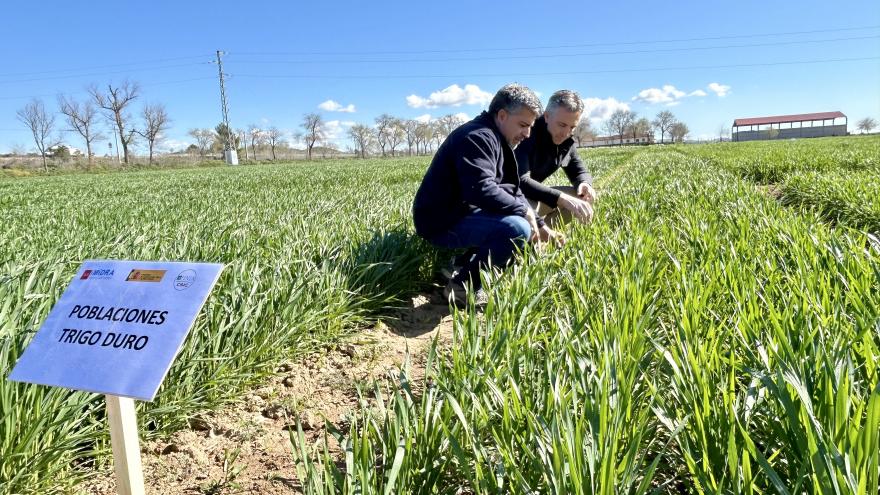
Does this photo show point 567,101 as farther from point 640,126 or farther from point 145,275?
point 640,126

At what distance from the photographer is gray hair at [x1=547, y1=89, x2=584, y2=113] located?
3.70 metres

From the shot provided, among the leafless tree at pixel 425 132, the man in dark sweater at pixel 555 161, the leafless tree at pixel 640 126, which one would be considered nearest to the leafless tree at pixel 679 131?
the leafless tree at pixel 640 126

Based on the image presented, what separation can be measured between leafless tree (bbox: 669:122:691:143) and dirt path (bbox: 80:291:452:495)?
3938 inches

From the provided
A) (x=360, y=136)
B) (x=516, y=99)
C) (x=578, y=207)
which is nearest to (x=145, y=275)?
(x=516, y=99)

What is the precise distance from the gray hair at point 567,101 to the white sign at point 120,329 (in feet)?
10.1

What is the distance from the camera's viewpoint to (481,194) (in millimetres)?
2977

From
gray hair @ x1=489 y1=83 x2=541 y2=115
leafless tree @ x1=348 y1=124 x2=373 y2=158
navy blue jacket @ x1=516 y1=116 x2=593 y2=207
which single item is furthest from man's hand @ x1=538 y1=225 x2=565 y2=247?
leafless tree @ x1=348 y1=124 x2=373 y2=158

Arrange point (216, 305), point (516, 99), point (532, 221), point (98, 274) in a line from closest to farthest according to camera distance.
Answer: point (98, 274)
point (216, 305)
point (516, 99)
point (532, 221)

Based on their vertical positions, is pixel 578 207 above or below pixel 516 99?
below

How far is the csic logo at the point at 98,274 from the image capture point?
1267 mm

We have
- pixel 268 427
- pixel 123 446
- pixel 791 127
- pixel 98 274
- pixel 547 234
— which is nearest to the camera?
pixel 123 446

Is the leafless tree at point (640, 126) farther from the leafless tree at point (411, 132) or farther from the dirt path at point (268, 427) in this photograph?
the dirt path at point (268, 427)

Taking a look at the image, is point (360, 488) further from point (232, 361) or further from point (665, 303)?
point (665, 303)

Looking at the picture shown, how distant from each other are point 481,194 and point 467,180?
113 millimetres
